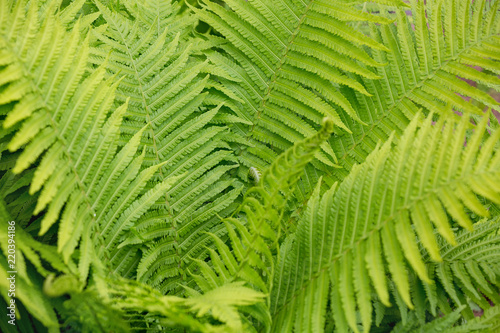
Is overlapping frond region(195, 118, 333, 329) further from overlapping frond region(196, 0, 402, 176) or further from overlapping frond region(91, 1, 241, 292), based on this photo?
overlapping frond region(196, 0, 402, 176)

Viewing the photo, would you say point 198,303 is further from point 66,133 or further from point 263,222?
point 66,133

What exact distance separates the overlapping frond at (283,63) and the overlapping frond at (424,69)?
3.4 inches

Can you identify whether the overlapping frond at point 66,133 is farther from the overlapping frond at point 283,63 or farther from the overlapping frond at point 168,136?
the overlapping frond at point 283,63

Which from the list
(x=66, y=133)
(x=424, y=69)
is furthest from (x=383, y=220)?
(x=66, y=133)

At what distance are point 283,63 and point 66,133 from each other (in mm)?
687

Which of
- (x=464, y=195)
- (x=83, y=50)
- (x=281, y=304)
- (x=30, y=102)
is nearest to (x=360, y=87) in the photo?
(x=464, y=195)

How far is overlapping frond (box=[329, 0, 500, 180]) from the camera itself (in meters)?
1.16

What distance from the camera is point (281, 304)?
987 mm

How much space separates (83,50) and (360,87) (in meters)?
0.75

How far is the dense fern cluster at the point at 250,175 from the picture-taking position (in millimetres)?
795

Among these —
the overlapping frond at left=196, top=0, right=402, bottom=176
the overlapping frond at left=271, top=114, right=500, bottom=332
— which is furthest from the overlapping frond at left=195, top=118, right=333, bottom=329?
the overlapping frond at left=196, top=0, right=402, bottom=176

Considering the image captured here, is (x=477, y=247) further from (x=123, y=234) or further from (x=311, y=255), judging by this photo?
(x=123, y=234)

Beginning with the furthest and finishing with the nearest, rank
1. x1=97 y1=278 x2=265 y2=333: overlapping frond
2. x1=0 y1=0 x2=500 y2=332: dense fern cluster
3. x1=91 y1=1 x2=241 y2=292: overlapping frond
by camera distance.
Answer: x1=91 y1=1 x2=241 y2=292: overlapping frond, x1=0 y1=0 x2=500 y2=332: dense fern cluster, x1=97 y1=278 x2=265 y2=333: overlapping frond

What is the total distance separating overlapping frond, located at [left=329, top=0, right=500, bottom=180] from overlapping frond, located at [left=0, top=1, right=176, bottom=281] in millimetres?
680
